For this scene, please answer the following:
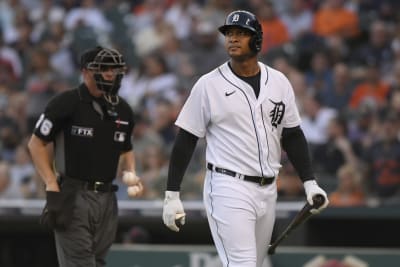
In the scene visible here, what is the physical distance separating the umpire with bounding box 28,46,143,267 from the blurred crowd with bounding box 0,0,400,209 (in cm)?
324

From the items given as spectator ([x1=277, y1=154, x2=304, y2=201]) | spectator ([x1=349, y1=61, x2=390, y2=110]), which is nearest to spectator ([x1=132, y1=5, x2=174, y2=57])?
spectator ([x1=349, y1=61, x2=390, y2=110])

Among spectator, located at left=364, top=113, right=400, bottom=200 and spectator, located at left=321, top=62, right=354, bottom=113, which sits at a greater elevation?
spectator, located at left=321, top=62, right=354, bottom=113

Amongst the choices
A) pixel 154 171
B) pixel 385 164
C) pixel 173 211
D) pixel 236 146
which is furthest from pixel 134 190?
pixel 154 171

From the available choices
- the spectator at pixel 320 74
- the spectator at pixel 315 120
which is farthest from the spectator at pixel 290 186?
the spectator at pixel 320 74

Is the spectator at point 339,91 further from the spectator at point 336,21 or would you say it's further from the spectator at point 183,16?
the spectator at point 183,16

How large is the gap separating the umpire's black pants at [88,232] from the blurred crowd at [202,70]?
324cm

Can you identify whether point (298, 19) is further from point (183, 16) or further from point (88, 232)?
point (88, 232)

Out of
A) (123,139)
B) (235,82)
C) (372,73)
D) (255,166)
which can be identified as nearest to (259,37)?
(235,82)

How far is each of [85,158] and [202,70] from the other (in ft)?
20.4

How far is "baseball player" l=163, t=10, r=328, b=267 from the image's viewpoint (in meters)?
6.08

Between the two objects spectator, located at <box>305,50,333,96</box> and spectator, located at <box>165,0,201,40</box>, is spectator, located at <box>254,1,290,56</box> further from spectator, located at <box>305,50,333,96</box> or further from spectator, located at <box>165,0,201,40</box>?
spectator, located at <box>165,0,201,40</box>

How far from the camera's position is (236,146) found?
6.16 m

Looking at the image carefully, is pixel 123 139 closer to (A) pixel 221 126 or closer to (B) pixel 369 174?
(A) pixel 221 126

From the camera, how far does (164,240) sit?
1020cm
